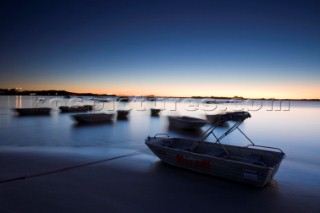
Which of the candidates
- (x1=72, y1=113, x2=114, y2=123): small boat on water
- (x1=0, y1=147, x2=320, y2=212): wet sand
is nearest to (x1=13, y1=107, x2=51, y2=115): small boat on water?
(x1=72, y1=113, x2=114, y2=123): small boat on water

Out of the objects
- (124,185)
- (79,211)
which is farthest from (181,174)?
(79,211)

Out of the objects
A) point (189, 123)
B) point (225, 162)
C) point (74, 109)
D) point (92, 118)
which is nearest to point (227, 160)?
point (225, 162)

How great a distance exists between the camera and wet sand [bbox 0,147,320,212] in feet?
18.0

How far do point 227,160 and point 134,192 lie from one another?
9.85 ft

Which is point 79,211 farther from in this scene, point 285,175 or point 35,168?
point 285,175

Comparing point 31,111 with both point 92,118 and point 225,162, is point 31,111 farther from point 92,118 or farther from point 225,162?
point 225,162

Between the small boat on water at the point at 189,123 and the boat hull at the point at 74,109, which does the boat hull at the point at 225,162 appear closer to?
the small boat on water at the point at 189,123

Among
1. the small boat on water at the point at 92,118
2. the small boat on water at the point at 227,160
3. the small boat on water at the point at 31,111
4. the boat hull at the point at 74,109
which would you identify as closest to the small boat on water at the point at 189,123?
the small boat on water at the point at 92,118

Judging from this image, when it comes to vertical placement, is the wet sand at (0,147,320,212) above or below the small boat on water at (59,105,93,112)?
below

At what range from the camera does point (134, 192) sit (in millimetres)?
6410

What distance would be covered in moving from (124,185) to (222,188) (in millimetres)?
2971

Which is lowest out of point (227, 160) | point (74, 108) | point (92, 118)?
point (92, 118)

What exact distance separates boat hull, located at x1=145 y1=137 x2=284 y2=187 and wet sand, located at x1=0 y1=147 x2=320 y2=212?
28cm

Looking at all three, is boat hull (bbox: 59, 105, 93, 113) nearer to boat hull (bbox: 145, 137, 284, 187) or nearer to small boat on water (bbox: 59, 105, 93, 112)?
small boat on water (bbox: 59, 105, 93, 112)
